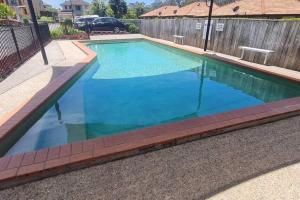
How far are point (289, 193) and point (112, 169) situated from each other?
2018mm

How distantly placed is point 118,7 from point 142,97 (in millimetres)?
33487

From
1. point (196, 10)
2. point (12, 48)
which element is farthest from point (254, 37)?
point (196, 10)

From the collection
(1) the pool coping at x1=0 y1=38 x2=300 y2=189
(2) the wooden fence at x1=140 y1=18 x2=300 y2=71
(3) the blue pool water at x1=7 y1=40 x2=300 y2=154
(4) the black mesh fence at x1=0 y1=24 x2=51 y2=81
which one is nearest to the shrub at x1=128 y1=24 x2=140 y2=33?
(2) the wooden fence at x1=140 y1=18 x2=300 y2=71

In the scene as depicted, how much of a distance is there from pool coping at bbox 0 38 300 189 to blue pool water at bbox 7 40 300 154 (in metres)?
0.70

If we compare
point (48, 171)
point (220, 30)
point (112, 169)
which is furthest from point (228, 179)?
point (220, 30)

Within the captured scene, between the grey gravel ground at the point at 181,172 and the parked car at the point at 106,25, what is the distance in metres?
21.0

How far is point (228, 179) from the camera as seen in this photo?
7.70ft

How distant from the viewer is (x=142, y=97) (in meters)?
5.74

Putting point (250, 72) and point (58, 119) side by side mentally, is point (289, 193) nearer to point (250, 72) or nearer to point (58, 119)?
point (58, 119)

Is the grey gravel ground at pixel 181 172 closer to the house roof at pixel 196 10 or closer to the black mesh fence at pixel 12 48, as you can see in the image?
the black mesh fence at pixel 12 48

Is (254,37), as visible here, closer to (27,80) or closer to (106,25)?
(27,80)

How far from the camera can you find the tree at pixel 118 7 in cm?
3444

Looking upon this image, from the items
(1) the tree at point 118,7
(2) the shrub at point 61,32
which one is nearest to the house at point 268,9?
(2) the shrub at point 61,32

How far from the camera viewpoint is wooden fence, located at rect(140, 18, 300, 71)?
674 cm
